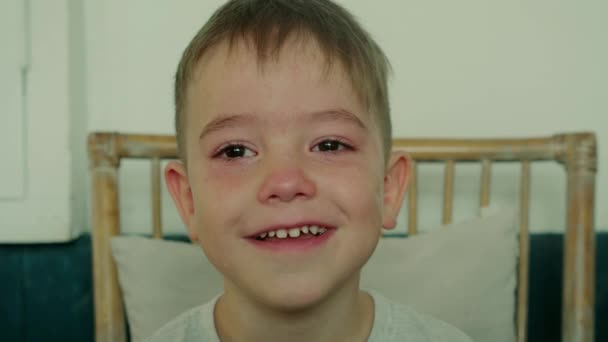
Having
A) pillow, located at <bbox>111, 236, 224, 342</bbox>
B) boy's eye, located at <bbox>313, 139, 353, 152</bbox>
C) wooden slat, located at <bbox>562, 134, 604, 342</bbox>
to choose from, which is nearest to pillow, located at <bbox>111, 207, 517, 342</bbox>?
pillow, located at <bbox>111, 236, 224, 342</bbox>

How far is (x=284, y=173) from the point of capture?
66 cm

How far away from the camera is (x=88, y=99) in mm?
1361

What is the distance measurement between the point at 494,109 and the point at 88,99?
0.93 metres

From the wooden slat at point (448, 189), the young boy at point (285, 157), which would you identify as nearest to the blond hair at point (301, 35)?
the young boy at point (285, 157)

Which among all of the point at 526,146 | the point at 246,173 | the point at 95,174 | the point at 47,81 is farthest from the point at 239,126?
the point at 47,81

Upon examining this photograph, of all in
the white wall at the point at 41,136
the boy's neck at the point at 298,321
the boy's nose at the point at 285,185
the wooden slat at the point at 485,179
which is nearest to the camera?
the boy's nose at the point at 285,185

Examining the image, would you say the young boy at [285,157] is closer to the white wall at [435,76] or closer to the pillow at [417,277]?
the pillow at [417,277]

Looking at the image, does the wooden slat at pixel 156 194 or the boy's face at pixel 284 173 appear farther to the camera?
the wooden slat at pixel 156 194

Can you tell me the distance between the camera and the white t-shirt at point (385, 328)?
0.85 metres

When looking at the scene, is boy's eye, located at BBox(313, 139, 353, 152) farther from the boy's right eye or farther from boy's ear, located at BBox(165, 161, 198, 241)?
boy's ear, located at BBox(165, 161, 198, 241)

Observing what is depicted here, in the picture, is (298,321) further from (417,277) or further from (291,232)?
(417,277)

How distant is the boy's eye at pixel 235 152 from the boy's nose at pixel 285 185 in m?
0.05

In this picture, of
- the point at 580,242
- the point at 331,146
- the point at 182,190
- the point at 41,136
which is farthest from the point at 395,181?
the point at 41,136

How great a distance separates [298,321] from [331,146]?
0.78 ft
